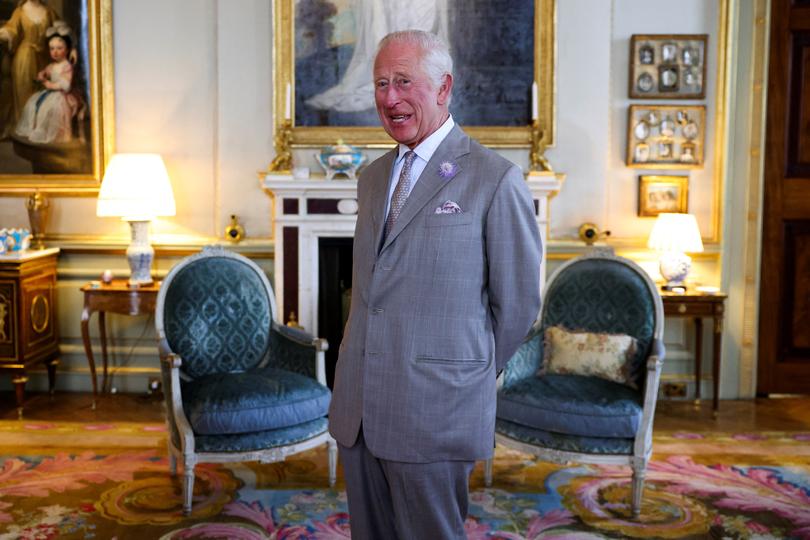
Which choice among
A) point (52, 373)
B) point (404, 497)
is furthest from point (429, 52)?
point (52, 373)

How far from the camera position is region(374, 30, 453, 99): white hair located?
5.89 ft

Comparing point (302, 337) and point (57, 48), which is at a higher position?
point (57, 48)

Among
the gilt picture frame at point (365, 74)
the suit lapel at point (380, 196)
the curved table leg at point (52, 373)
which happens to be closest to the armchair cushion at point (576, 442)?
the suit lapel at point (380, 196)

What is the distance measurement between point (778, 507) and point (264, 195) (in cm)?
326

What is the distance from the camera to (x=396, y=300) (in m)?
1.86

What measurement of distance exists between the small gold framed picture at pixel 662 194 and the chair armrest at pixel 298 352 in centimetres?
241

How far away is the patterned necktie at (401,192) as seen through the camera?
193cm

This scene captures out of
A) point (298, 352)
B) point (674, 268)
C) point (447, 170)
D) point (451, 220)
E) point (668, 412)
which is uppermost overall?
point (447, 170)

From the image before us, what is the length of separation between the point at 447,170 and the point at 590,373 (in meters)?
2.10

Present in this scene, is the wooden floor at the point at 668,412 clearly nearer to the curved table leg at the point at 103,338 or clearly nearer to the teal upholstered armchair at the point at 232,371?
the curved table leg at the point at 103,338

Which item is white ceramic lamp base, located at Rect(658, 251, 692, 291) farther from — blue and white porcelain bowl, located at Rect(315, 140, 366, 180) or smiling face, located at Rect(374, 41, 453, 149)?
smiling face, located at Rect(374, 41, 453, 149)

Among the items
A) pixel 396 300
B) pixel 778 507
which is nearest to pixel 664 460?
pixel 778 507

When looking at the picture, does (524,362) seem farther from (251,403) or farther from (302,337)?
(251,403)

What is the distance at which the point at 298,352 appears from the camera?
3836 millimetres
